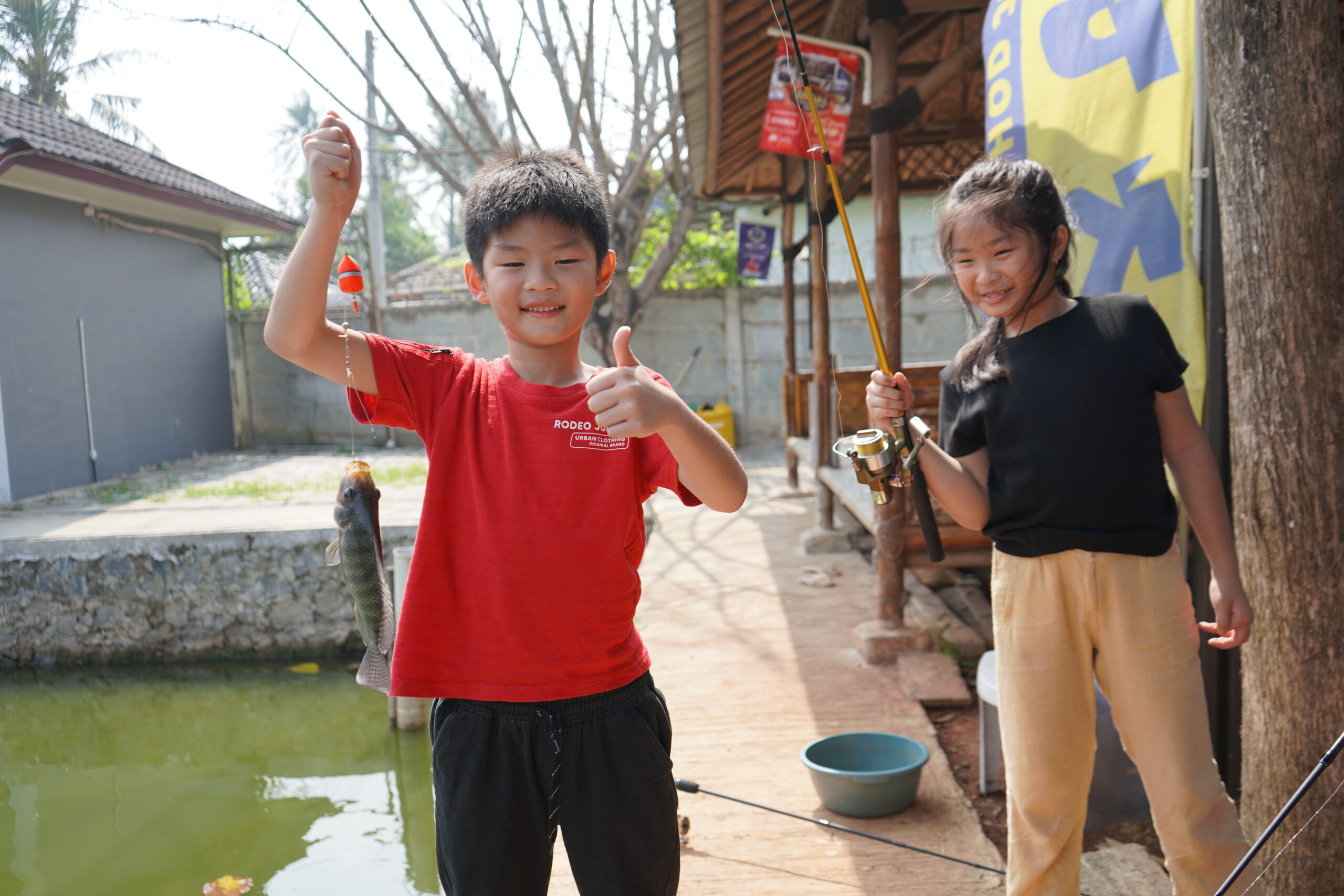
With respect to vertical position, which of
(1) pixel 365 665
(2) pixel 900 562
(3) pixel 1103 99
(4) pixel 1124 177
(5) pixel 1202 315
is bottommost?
(2) pixel 900 562

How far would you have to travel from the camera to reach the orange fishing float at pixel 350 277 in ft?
5.18

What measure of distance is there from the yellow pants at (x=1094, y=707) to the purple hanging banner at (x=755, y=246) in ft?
33.2

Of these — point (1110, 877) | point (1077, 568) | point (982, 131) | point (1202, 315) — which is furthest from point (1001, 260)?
point (982, 131)

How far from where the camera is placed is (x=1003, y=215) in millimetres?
2006

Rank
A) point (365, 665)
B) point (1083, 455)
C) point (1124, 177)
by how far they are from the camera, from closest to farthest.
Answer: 1. point (365, 665)
2. point (1083, 455)
3. point (1124, 177)

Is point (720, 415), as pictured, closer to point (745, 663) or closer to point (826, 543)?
point (826, 543)

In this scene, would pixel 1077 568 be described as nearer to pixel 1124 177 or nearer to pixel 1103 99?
pixel 1124 177

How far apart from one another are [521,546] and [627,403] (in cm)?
42

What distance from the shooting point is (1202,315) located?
2.73m

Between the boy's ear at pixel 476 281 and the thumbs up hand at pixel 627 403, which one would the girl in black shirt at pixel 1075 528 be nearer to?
the thumbs up hand at pixel 627 403

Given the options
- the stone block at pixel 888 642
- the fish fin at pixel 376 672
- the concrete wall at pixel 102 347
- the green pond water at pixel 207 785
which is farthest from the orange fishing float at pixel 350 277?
the concrete wall at pixel 102 347

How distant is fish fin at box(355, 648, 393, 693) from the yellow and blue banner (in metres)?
2.31

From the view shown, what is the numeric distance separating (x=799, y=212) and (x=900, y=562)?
41.4 ft

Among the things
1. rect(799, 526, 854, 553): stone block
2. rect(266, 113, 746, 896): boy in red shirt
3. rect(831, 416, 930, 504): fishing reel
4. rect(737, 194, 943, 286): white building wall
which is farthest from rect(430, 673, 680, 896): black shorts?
rect(737, 194, 943, 286): white building wall
